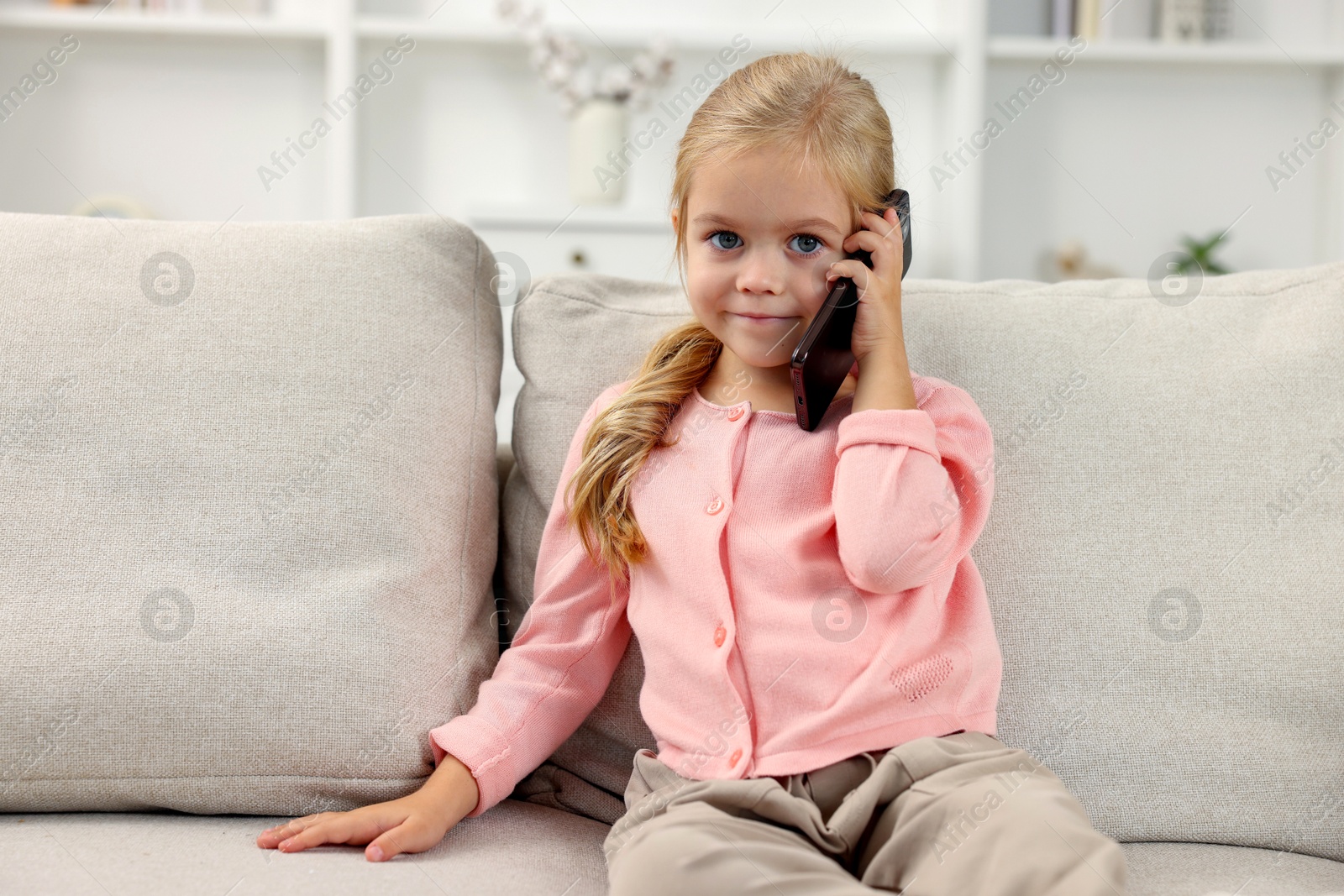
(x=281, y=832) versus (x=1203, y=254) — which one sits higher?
(x=1203, y=254)

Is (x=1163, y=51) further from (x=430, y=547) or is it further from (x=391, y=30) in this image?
(x=430, y=547)

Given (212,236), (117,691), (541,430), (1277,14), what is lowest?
(117,691)

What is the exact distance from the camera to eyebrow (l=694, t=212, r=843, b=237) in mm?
957

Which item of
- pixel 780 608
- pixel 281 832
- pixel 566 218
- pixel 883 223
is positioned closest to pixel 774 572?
pixel 780 608

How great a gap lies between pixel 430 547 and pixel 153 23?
224 centimetres

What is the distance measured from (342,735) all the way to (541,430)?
362 millimetres

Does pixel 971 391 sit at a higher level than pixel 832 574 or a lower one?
higher

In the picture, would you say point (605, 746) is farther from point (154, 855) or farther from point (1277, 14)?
point (1277, 14)

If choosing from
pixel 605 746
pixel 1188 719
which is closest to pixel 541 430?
pixel 605 746

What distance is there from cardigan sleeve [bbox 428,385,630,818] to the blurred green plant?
2.31 m

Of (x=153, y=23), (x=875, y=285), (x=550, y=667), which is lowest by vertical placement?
(x=550, y=667)

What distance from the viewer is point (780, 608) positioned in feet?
3.10

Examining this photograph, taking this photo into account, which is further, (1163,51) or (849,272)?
(1163,51)

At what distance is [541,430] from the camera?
3.68 feet
